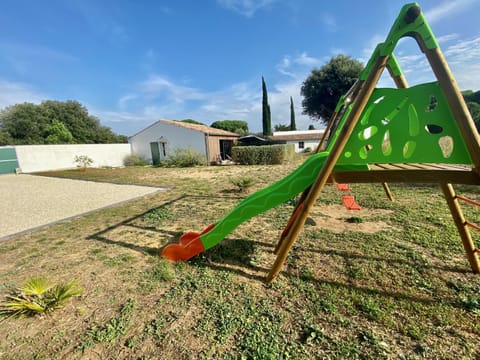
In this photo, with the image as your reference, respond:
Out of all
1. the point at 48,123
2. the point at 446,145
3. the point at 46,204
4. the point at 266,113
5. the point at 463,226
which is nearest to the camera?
the point at 446,145

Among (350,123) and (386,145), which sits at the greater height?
(350,123)

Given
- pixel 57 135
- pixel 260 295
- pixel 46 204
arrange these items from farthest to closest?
pixel 57 135, pixel 46 204, pixel 260 295

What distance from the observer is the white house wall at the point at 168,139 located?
18.2m

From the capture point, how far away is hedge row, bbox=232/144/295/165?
16328 mm

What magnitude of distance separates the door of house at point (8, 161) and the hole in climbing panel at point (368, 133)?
22.9 metres

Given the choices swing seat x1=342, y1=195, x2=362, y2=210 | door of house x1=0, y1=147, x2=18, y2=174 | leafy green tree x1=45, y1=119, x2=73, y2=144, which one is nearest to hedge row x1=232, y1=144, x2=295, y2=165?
swing seat x1=342, y1=195, x2=362, y2=210

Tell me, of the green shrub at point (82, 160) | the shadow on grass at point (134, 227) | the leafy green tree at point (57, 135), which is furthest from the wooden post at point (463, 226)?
the leafy green tree at point (57, 135)

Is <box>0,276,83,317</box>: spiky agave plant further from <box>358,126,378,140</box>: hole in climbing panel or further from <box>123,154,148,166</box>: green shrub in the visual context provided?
<box>123,154,148,166</box>: green shrub

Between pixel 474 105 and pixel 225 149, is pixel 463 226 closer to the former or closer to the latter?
pixel 225 149

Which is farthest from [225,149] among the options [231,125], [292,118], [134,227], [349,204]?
[292,118]

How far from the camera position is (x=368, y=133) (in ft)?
7.31

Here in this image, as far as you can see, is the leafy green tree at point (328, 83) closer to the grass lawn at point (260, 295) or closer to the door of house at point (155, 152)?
the door of house at point (155, 152)

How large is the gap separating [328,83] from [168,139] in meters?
19.3

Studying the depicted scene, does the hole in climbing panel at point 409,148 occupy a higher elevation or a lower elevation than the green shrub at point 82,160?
lower
